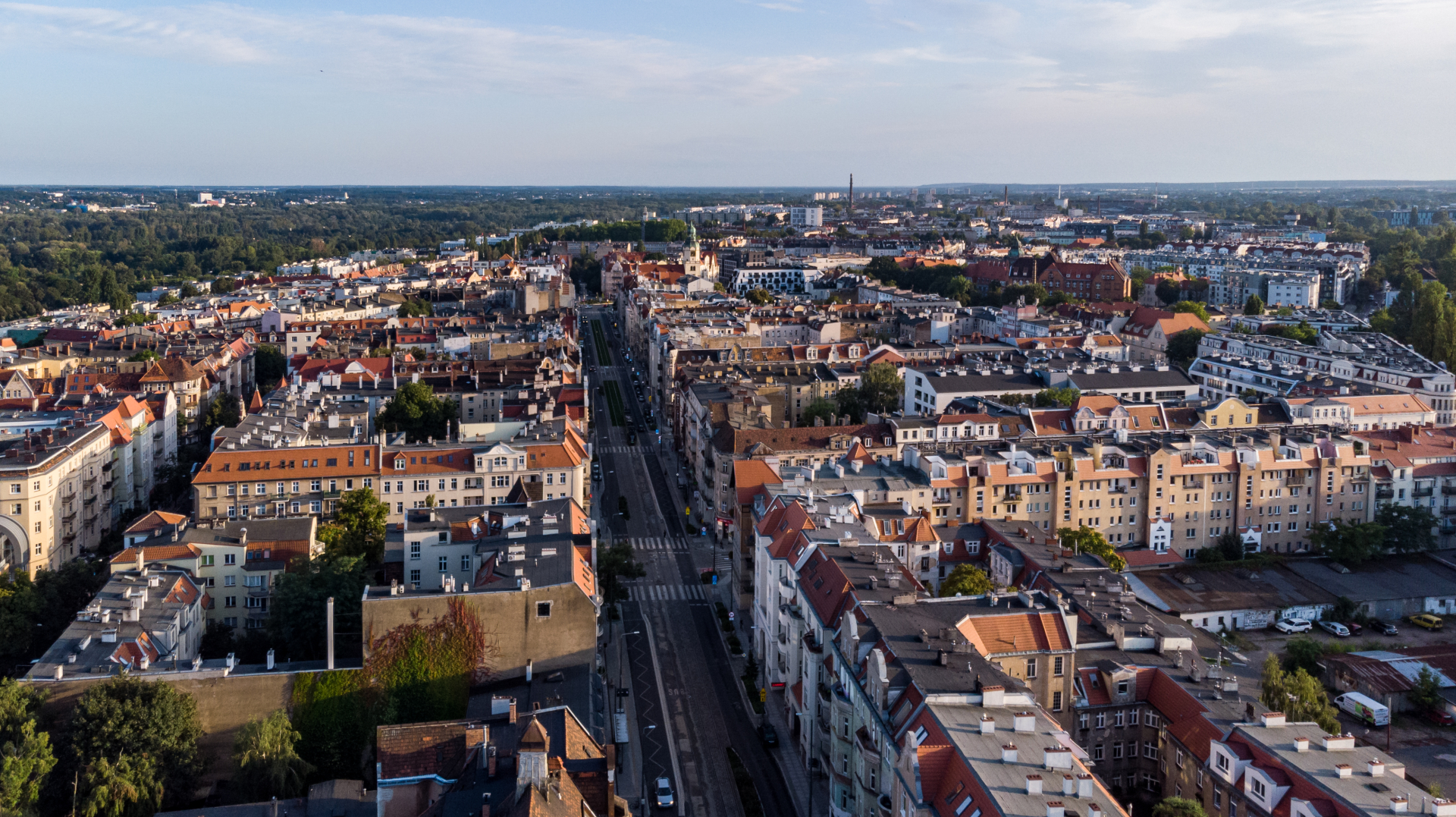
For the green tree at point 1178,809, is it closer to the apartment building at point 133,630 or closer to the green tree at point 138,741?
the green tree at point 138,741

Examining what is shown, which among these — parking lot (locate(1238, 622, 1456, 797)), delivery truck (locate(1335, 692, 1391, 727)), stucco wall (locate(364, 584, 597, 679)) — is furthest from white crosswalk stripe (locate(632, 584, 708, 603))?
delivery truck (locate(1335, 692, 1391, 727))

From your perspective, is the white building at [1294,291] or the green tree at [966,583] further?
the white building at [1294,291]

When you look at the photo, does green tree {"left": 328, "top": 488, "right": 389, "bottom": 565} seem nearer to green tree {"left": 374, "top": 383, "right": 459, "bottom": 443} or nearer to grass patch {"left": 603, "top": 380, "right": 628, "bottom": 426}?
green tree {"left": 374, "top": 383, "right": 459, "bottom": 443}

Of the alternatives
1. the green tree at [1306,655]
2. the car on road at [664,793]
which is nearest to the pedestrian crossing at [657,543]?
the car on road at [664,793]

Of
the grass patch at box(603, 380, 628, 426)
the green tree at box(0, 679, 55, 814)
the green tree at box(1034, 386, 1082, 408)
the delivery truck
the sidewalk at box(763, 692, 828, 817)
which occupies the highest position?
the green tree at box(1034, 386, 1082, 408)

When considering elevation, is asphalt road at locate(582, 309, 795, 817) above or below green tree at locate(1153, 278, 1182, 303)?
below

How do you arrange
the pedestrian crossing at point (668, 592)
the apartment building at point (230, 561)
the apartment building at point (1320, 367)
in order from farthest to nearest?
the apartment building at point (1320, 367), the pedestrian crossing at point (668, 592), the apartment building at point (230, 561)
